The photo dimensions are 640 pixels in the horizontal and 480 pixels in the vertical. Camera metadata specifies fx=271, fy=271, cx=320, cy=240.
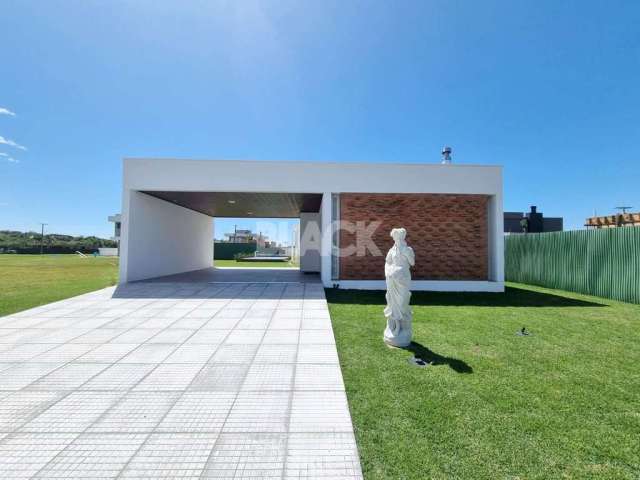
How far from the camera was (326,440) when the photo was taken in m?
2.25

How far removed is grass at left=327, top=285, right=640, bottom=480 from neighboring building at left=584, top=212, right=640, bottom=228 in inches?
375

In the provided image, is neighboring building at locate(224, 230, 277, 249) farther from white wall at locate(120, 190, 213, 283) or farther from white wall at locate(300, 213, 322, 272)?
white wall at locate(300, 213, 322, 272)

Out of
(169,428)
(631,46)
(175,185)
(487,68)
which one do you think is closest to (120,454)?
(169,428)

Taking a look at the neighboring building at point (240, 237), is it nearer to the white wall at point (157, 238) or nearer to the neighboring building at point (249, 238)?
the neighboring building at point (249, 238)

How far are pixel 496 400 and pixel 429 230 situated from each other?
7.27 meters

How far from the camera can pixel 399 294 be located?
4262mm

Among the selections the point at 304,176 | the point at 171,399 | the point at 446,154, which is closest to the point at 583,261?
the point at 446,154

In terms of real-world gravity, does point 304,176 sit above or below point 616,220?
above

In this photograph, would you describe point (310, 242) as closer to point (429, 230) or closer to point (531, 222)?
point (429, 230)

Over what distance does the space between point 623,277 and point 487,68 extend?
8320 millimetres

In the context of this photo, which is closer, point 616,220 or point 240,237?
point 616,220

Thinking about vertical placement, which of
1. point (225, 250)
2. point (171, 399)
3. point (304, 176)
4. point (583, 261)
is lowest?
point (171, 399)

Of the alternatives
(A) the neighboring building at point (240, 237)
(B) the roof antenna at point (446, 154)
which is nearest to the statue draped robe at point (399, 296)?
(B) the roof antenna at point (446, 154)

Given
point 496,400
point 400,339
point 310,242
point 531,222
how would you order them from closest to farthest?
point 496,400 → point 400,339 → point 310,242 → point 531,222
